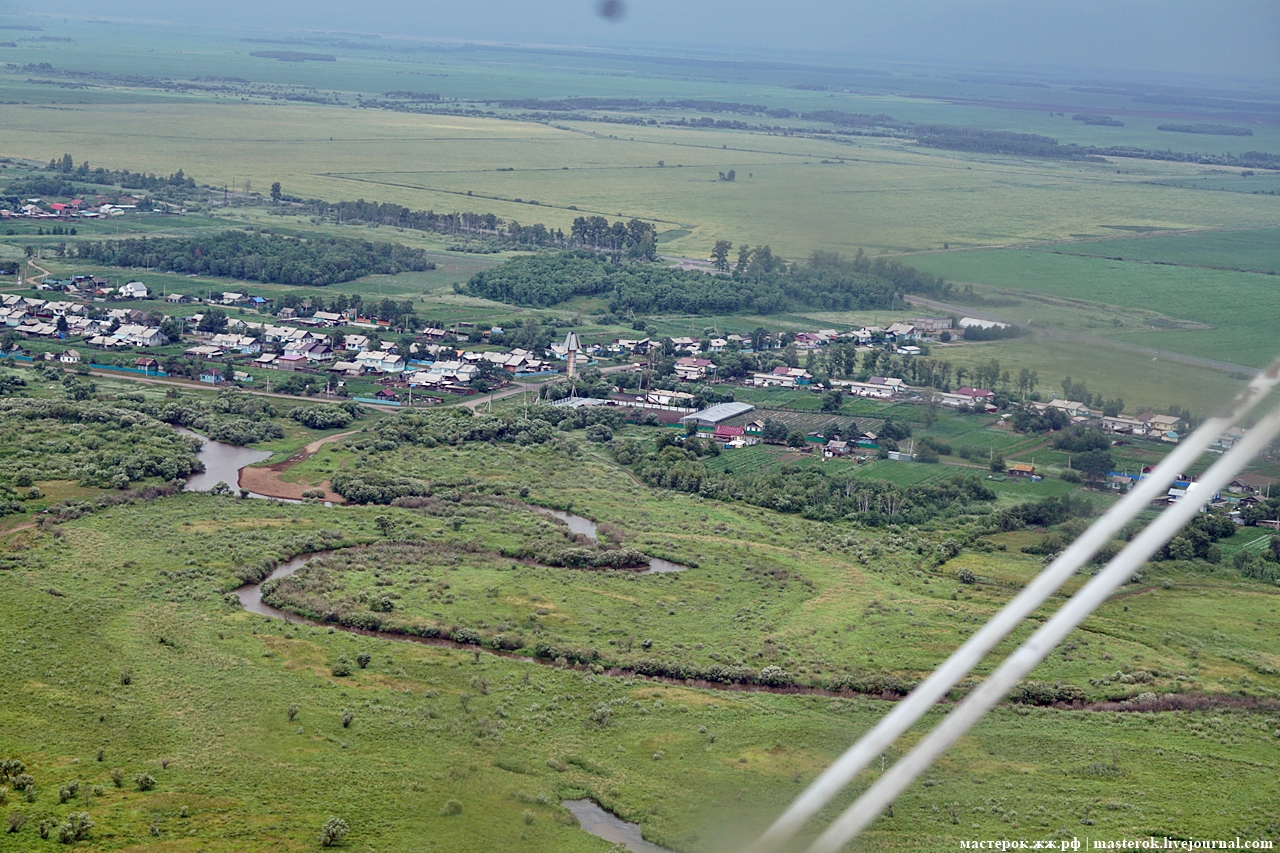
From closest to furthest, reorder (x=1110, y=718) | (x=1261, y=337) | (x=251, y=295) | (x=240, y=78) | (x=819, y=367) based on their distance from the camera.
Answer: (x=1110, y=718) < (x=1261, y=337) < (x=819, y=367) < (x=251, y=295) < (x=240, y=78)

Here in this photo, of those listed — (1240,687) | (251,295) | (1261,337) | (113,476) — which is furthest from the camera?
(251,295)

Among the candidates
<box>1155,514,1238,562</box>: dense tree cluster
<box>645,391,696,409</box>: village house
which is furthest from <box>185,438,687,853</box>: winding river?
<box>645,391,696,409</box>: village house

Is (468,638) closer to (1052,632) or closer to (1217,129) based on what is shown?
(1052,632)

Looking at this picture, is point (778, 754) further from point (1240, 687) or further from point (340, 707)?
point (1240, 687)

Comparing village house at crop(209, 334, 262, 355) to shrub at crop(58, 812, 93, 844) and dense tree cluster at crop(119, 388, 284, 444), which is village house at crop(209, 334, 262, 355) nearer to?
dense tree cluster at crop(119, 388, 284, 444)

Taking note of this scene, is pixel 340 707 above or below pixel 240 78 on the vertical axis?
below

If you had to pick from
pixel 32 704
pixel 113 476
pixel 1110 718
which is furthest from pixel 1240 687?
pixel 113 476

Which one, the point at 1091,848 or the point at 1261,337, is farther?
the point at 1261,337

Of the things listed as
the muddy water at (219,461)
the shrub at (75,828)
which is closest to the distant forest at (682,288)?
the muddy water at (219,461)
